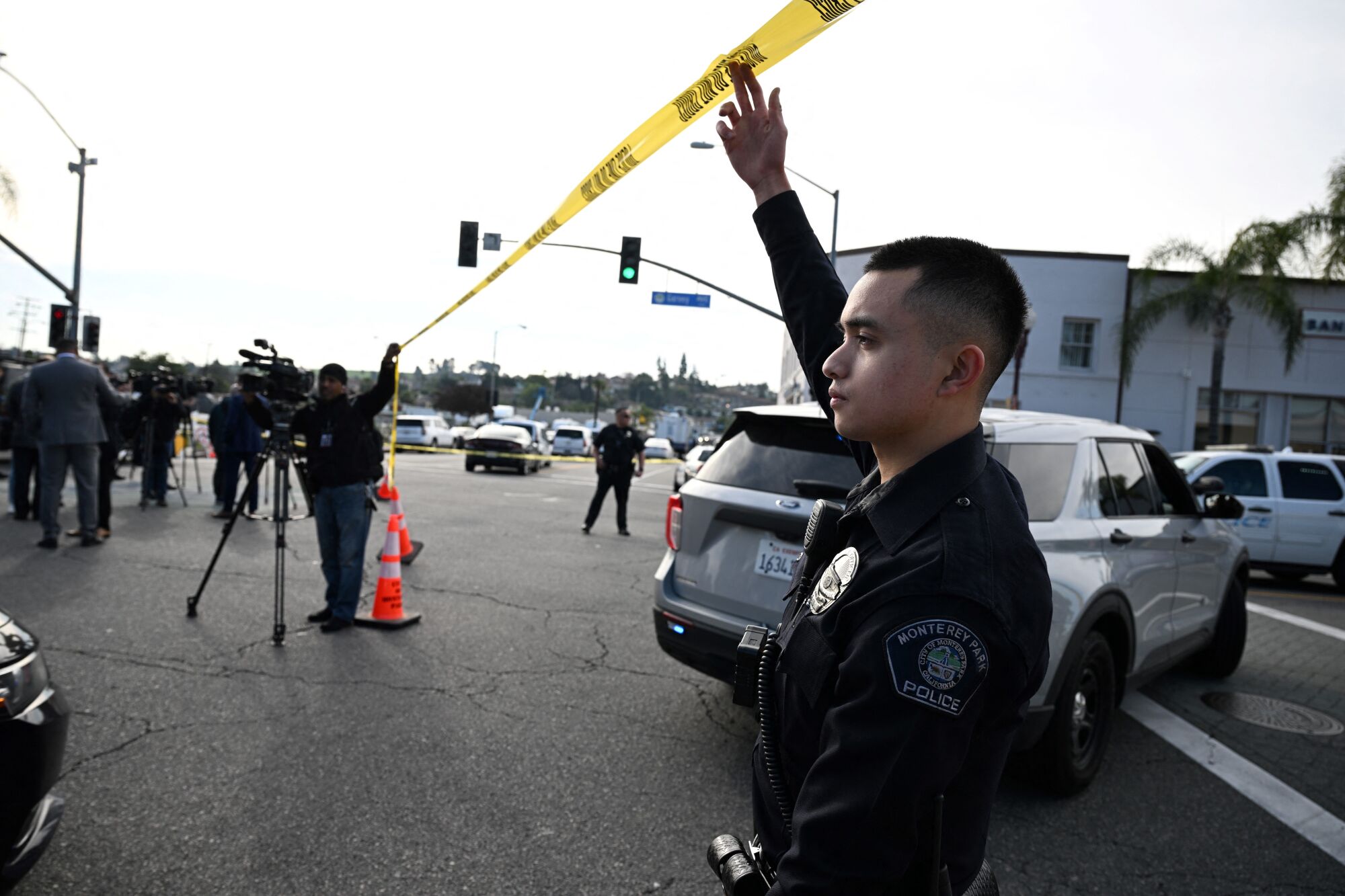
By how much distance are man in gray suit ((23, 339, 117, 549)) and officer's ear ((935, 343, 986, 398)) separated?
979cm

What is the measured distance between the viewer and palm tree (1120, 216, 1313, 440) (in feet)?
86.8

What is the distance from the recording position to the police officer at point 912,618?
48.6 inches

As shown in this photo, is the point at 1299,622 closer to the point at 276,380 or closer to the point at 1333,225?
the point at 276,380

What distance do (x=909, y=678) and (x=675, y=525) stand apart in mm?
3889

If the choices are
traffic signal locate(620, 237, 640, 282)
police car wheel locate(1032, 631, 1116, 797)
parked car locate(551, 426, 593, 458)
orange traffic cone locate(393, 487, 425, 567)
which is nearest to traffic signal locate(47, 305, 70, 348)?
traffic signal locate(620, 237, 640, 282)

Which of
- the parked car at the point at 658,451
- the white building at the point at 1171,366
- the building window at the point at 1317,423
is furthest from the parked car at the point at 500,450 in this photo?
the building window at the point at 1317,423

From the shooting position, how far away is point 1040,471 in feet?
14.7

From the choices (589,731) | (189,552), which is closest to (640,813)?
(589,731)

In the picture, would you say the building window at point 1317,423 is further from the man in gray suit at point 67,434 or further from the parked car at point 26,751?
the parked car at point 26,751

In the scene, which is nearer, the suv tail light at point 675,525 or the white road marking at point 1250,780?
the white road marking at point 1250,780

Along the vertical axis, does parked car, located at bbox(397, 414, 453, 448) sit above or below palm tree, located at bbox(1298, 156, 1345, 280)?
below

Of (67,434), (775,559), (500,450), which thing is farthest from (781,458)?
(500,450)

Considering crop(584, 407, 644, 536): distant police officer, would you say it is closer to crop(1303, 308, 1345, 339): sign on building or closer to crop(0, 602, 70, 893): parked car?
crop(0, 602, 70, 893): parked car

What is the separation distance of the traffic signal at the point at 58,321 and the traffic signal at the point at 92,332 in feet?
1.81
